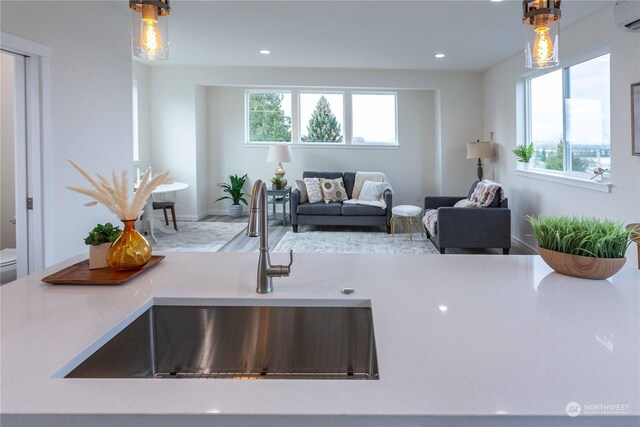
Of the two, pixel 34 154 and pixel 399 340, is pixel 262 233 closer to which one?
pixel 399 340

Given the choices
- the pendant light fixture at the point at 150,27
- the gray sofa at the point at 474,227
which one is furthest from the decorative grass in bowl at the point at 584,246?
the gray sofa at the point at 474,227

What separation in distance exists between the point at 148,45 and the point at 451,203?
17.3 feet

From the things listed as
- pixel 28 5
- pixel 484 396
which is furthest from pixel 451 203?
pixel 484 396

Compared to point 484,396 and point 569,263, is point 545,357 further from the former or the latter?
point 569,263

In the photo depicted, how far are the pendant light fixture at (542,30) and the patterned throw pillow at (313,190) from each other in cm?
534

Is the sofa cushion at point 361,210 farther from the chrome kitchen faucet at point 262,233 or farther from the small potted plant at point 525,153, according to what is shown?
the chrome kitchen faucet at point 262,233

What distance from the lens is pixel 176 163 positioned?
7.30 meters

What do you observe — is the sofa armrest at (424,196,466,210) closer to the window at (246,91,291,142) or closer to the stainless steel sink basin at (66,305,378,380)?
the window at (246,91,291,142)

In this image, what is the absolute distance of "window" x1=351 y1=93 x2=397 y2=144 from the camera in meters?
7.89

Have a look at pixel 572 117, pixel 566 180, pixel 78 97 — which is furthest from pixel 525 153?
pixel 78 97

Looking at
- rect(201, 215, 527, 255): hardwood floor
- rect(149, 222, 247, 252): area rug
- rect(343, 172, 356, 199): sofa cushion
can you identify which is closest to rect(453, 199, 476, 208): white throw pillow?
rect(201, 215, 527, 255): hardwood floor

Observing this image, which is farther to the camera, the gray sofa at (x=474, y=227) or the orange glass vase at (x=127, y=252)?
the gray sofa at (x=474, y=227)

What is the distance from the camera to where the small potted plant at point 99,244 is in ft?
4.68

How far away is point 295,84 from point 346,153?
1.57 m
